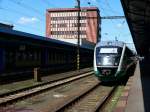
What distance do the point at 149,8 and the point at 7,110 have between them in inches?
586

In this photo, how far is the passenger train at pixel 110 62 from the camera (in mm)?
22172

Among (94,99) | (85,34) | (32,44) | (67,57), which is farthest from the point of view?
(85,34)

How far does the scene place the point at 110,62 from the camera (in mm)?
22438

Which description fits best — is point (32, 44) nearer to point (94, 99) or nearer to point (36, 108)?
point (94, 99)

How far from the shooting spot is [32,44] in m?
34.6

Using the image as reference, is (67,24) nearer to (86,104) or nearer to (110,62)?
(110,62)

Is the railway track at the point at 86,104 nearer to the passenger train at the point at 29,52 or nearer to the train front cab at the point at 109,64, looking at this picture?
the train front cab at the point at 109,64

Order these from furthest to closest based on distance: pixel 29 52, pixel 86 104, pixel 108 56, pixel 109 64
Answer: pixel 29 52 → pixel 108 56 → pixel 109 64 → pixel 86 104

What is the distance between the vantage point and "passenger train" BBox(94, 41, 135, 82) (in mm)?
22172

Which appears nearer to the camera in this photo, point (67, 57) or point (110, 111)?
point (110, 111)

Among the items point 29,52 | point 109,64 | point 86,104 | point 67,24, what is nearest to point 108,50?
point 109,64

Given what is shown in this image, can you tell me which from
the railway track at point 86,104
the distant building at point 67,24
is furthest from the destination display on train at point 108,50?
the distant building at point 67,24

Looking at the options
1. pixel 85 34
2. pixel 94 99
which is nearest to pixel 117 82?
pixel 94 99

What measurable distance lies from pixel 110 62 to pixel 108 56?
1.36 feet
